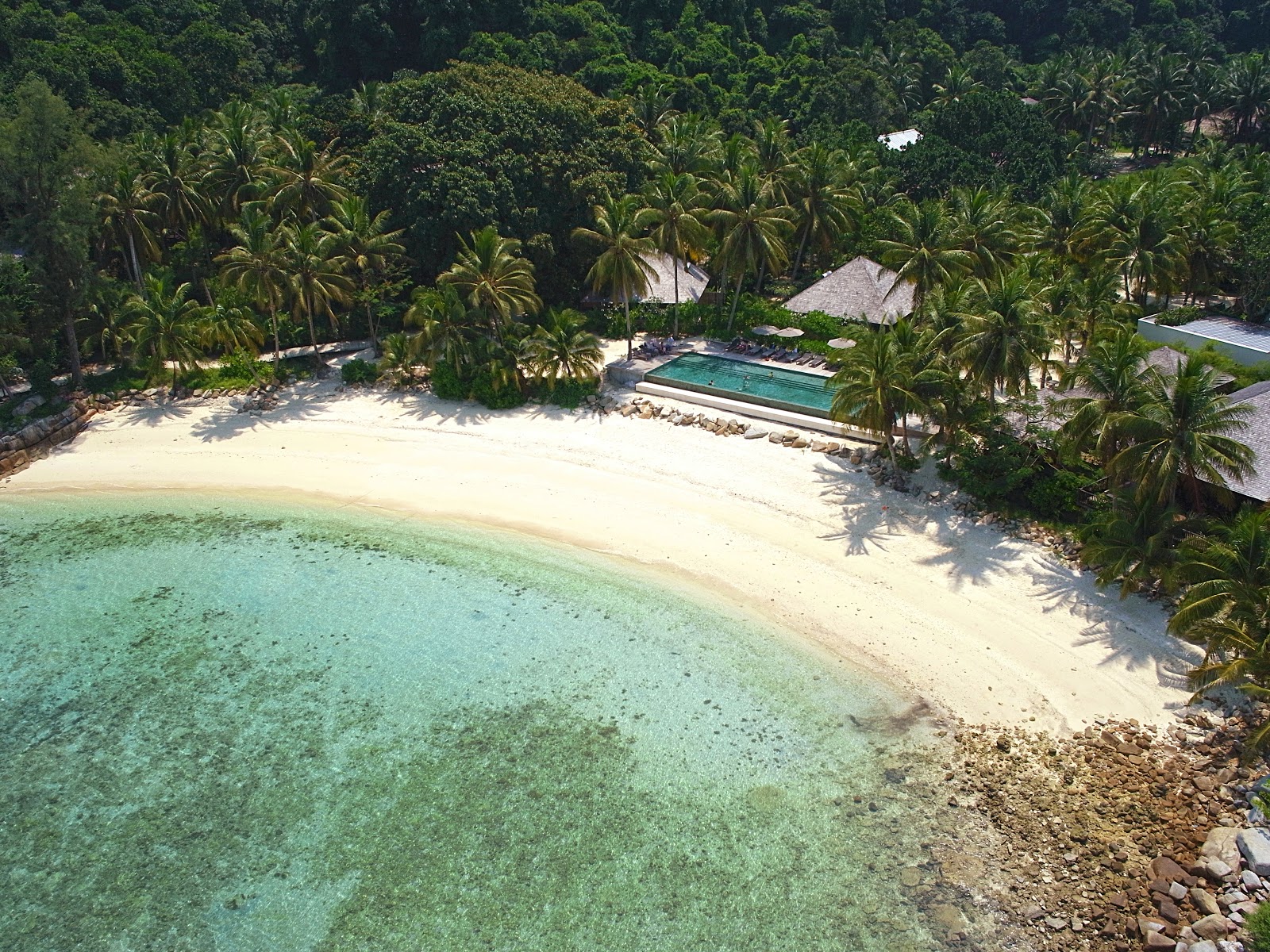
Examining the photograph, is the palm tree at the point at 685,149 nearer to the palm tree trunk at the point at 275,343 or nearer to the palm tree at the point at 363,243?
the palm tree at the point at 363,243

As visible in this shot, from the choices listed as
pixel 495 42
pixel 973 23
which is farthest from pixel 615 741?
pixel 973 23

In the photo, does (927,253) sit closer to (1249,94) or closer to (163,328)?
(163,328)

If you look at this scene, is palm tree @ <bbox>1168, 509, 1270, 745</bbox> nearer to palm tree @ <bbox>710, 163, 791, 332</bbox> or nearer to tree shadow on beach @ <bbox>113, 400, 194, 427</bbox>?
palm tree @ <bbox>710, 163, 791, 332</bbox>

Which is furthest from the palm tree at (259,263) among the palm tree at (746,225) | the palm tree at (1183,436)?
the palm tree at (1183,436)

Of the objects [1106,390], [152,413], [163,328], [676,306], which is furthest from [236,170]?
[1106,390]

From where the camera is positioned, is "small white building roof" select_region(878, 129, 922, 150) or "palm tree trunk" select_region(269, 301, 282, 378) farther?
"small white building roof" select_region(878, 129, 922, 150)

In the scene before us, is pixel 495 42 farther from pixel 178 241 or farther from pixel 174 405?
pixel 174 405

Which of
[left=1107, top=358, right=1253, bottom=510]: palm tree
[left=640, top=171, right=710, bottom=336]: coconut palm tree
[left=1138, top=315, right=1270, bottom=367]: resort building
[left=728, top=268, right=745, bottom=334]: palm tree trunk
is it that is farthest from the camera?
[left=728, top=268, right=745, bottom=334]: palm tree trunk

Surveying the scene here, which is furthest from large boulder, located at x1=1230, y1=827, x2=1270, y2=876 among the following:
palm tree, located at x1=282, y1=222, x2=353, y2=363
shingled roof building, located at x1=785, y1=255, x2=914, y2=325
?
palm tree, located at x1=282, y1=222, x2=353, y2=363
